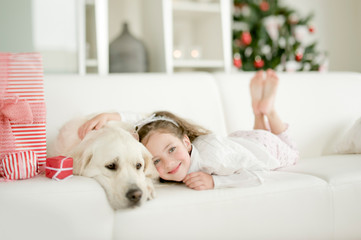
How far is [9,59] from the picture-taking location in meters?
1.33

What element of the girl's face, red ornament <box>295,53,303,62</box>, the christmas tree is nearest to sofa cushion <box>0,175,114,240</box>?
the girl's face

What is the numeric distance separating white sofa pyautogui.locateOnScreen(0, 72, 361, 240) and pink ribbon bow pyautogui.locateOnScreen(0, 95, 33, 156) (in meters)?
0.21

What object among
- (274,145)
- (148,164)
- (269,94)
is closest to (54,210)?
(148,164)

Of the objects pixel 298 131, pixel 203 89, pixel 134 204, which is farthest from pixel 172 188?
pixel 298 131

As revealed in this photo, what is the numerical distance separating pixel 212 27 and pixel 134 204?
255cm

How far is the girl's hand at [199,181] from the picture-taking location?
1280 mm

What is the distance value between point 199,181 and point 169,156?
0.16 m

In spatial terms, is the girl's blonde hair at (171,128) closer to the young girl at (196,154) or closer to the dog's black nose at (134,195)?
the young girl at (196,154)

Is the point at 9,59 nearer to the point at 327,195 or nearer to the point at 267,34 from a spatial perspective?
the point at 327,195

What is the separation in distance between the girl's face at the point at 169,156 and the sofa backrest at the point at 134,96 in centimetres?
54

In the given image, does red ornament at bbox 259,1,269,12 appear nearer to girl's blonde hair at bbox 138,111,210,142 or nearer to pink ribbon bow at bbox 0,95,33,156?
girl's blonde hair at bbox 138,111,210,142

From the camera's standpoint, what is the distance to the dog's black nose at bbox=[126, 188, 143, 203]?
1.07 metres

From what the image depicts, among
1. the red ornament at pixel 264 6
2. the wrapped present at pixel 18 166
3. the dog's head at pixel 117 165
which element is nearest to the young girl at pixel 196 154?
the dog's head at pixel 117 165

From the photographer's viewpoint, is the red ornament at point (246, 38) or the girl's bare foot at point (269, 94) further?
the red ornament at point (246, 38)
